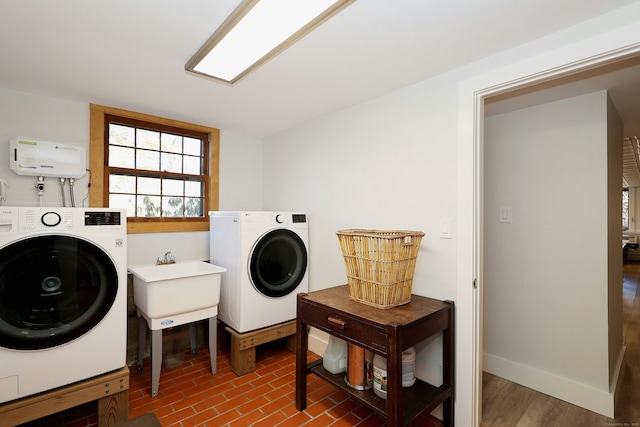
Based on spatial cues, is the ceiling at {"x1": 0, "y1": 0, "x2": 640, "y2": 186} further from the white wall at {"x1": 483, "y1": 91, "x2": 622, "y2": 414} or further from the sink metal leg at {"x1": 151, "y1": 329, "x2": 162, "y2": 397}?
the sink metal leg at {"x1": 151, "y1": 329, "x2": 162, "y2": 397}

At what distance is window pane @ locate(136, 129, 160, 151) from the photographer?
2883mm

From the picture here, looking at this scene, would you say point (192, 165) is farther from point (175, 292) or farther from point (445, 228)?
point (445, 228)

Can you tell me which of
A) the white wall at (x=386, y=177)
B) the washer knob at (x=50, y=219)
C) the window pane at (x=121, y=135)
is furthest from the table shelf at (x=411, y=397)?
the window pane at (x=121, y=135)

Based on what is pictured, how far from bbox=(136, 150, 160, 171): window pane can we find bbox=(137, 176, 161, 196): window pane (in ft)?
0.34

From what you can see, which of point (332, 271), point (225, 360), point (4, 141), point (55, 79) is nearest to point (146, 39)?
point (55, 79)

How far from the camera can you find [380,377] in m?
1.84

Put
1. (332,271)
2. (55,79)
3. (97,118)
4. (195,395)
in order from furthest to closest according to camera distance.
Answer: (332,271) → (97,118) → (195,395) → (55,79)

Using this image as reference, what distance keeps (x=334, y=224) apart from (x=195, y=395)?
1665 mm

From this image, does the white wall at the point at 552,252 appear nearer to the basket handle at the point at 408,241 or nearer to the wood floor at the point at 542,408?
the wood floor at the point at 542,408

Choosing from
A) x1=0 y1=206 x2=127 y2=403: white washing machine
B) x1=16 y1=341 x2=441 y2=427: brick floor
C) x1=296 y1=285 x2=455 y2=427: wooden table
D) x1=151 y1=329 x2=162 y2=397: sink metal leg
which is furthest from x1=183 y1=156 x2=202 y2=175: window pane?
x1=296 y1=285 x2=455 y2=427: wooden table

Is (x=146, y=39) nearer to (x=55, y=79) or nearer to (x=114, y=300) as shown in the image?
(x=55, y=79)

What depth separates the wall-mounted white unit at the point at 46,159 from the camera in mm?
2205

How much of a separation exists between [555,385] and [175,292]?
2852mm

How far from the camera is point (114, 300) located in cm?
191
